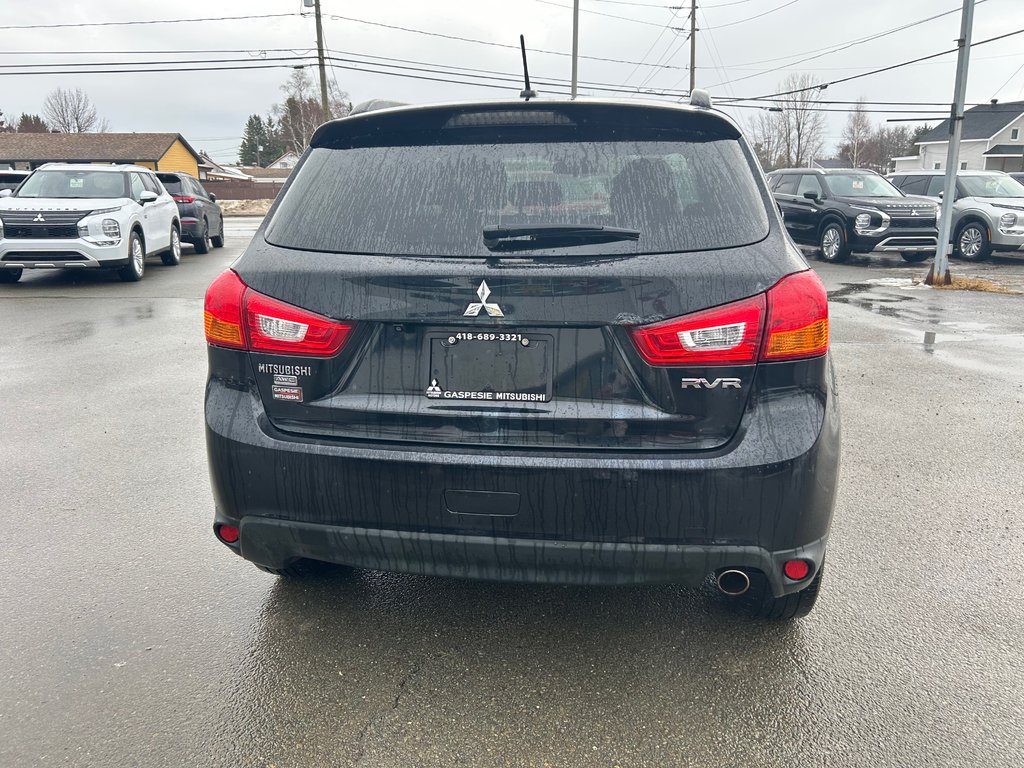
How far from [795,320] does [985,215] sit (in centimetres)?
1654

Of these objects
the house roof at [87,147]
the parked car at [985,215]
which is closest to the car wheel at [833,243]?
the parked car at [985,215]

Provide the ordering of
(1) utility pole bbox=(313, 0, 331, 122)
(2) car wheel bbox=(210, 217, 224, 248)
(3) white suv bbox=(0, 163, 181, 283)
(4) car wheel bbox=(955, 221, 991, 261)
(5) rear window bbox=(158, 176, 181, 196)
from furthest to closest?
(1) utility pole bbox=(313, 0, 331, 122) → (2) car wheel bbox=(210, 217, 224, 248) → (5) rear window bbox=(158, 176, 181, 196) → (4) car wheel bbox=(955, 221, 991, 261) → (3) white suv bbox=(0, 163, 181, 283)

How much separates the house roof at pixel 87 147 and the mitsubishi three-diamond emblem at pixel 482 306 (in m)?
62.5

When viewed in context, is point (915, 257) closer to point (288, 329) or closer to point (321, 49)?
point (288, 329)

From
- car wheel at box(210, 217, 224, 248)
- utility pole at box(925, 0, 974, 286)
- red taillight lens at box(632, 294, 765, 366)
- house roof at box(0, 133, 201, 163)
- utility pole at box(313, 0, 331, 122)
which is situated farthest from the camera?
house roof at box(0, 133, 201, 163)

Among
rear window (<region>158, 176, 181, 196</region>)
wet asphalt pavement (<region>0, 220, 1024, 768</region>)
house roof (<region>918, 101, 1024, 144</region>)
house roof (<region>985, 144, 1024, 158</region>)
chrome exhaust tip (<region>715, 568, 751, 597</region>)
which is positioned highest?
house roof (<region>918, 101, 1024, 144</region>)

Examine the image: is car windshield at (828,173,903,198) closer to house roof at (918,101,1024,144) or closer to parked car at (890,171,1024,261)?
parked car at (890,171,1024,261)

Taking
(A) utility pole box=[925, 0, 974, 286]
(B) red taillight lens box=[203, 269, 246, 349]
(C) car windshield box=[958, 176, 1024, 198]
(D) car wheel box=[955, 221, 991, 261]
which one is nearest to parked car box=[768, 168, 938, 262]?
(D) car wheel box=[955, 221, 991, 261]

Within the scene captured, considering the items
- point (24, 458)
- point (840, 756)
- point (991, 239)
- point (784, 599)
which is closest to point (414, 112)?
point (784, 599)

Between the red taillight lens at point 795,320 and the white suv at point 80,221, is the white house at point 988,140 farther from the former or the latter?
the red taillight lens at point 795,320

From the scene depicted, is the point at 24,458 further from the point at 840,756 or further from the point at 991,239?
the point at 991,239

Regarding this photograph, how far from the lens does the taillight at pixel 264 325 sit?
2336 millimetres

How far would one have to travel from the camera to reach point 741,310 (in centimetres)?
218

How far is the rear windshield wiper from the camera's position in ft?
7.51
